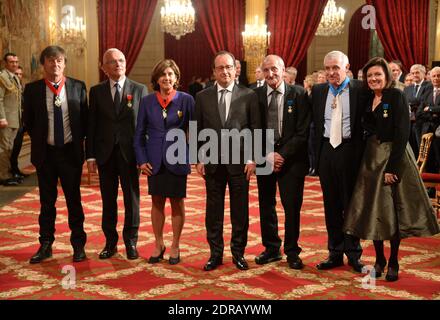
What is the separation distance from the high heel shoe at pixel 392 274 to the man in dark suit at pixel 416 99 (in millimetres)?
3671

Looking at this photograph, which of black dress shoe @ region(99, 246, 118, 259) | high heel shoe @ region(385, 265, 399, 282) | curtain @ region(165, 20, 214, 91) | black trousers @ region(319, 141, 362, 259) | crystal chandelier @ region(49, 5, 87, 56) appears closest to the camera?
high heel shoe @ region(385, 265, 399, 282)

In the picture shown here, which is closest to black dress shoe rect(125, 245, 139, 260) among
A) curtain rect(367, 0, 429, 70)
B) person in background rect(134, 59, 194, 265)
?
person in background rect(134, 59, 194, 265)

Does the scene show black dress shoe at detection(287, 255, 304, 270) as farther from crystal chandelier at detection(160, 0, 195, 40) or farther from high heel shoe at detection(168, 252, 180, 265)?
crystal chandelier at detection(160, 0, 195, 40)

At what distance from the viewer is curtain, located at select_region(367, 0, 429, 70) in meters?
9.04

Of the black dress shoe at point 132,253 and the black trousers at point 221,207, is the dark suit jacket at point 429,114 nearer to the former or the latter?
the black trousers at point 221,207

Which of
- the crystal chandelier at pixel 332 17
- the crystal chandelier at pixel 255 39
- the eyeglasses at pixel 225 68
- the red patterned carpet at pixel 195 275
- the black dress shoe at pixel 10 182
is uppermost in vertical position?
the crystal chandelier at pixel 332 17

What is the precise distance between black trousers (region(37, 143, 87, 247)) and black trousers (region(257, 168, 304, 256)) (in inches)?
56.2

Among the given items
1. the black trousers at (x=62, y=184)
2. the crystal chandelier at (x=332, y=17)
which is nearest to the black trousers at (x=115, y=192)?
the black trousers at (x=62, y=184)

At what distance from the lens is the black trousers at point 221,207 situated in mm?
4023

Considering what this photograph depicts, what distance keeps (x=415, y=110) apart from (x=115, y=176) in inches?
179

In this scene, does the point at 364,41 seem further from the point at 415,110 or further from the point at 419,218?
the point at 419,218

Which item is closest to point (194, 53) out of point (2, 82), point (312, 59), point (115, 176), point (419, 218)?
point (312, 59)

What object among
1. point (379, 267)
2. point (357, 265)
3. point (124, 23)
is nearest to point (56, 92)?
point (357, 265)

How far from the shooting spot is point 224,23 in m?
9.27
